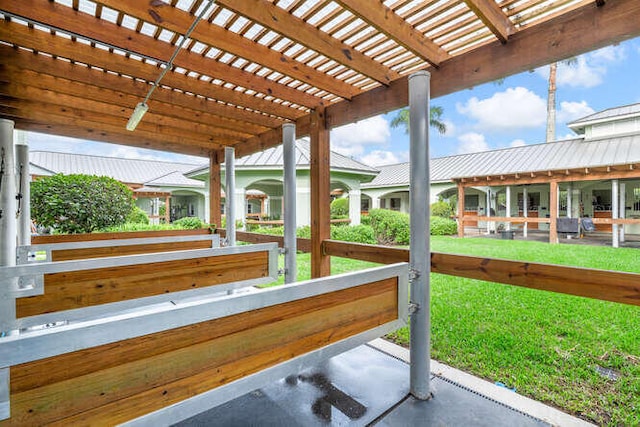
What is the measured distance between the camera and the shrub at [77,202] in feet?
18.2

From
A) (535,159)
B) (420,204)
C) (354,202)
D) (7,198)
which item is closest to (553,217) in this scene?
(535,159)

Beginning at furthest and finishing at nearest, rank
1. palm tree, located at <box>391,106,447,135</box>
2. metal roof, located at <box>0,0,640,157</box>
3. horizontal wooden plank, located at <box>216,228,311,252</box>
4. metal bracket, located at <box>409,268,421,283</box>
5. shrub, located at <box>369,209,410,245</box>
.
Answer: palm tree, located at <box>391,106,447,135</box>
shrub, located at <box>369,209,410,245</box>
horizontal wooden plank, located at <box>216,228,311,252</box>
metal bracket, located at <box>409,268,421,283</box>
metal roof, located at <box>0,0,640,157</box>

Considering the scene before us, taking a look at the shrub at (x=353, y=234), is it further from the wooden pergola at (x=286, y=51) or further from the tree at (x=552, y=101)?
the tree at (x=552, y=101)

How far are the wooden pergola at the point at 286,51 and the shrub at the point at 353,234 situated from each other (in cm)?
512

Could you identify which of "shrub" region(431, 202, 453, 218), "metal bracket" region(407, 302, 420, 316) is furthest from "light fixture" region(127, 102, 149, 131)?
"shrub" region(431, 202, 453, 218)

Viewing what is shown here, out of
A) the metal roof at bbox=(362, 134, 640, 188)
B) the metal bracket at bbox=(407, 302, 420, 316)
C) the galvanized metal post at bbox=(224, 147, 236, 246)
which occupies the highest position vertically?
the metal roof at bbox=(362, 134, 640, 188)

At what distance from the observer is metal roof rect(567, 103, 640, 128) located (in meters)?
12.0

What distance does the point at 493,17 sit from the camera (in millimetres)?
1889

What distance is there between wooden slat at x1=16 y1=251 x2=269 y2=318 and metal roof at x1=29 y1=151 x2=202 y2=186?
45.9ft

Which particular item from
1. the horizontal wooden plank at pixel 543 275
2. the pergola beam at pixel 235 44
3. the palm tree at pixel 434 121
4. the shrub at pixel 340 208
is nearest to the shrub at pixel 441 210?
the shrub at pixel 340 208

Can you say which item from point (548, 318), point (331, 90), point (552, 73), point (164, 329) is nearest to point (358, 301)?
point (164, 329)

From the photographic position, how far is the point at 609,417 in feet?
6.67

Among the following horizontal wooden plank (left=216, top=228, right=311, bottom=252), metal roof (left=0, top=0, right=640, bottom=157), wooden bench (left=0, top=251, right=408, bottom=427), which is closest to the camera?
wooden bench (left=0, top=251, right=408, bottom=427)

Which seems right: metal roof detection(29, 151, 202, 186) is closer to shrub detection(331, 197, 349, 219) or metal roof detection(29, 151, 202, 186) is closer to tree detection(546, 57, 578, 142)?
shrub detection(331, 197, 349, 219)
